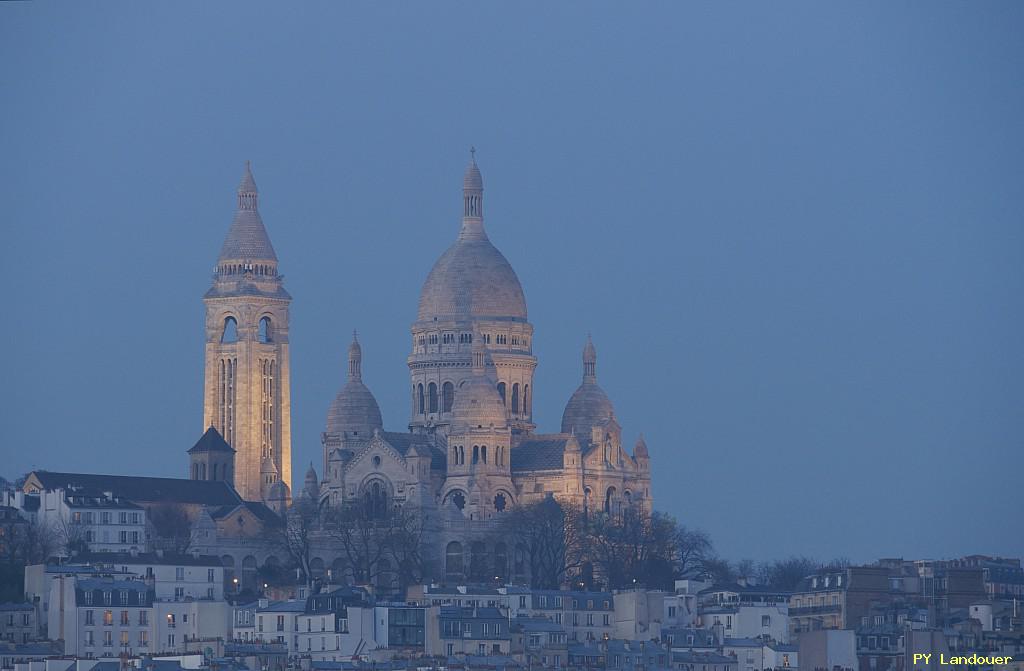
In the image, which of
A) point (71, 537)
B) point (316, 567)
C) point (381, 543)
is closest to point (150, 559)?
point (71, 537)

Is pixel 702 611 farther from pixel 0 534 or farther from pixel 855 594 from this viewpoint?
pixel 0 534

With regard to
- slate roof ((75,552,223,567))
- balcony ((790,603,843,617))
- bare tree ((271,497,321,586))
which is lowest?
balcony ((790,603,843,617))

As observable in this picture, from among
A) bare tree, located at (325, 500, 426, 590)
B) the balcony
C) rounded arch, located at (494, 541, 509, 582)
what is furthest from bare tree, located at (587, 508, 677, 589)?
the balcony

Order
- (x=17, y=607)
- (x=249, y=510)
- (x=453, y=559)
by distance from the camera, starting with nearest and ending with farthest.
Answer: (x=17, y=607)
(x=453, y=559)
(x=249, y=510)

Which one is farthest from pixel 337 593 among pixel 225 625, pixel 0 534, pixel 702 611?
pixel 0 534

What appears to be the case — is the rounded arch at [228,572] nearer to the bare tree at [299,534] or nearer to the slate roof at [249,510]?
the bare tree at [299,534]

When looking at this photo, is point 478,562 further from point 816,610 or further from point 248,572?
point 816,610

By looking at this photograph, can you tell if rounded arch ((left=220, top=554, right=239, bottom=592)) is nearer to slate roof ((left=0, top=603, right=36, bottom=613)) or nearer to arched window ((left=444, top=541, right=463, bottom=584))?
arched window ((left=444, top=541, right=463, bottom=584))

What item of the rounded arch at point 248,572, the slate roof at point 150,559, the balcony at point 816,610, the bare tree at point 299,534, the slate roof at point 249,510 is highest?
the slate roof at point 249,510

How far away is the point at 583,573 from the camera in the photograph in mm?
190625

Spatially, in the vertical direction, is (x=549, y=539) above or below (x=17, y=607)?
above

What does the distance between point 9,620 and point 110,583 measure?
3.90 meters

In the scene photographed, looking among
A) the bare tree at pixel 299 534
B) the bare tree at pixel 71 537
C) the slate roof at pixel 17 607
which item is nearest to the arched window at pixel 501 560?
the bare tree at pixel 299 534

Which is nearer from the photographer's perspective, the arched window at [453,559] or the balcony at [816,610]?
the balcony at [816,610]
